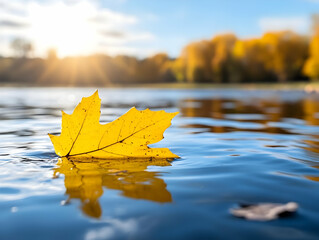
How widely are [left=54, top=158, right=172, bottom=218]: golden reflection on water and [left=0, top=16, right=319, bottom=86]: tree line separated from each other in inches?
1860

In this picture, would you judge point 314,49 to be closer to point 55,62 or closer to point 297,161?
point 297,161

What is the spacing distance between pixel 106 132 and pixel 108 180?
16.5 inches

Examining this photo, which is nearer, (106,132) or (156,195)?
(156,195)

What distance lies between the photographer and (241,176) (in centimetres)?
233

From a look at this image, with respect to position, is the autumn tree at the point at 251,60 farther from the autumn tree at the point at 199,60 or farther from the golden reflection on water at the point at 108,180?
the golden reflection on water at the point at 108,180

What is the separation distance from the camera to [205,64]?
233 ft

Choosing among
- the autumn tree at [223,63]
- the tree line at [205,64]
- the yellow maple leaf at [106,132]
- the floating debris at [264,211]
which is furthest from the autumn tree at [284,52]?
the floating debris at [264,211]

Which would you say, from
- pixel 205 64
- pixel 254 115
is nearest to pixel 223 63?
pixel 205 64

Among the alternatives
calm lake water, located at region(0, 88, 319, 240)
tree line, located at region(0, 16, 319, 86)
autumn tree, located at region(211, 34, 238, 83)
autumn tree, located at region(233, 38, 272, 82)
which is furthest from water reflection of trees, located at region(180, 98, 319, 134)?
autumn tree, located at region(211, 34, 238, 83)

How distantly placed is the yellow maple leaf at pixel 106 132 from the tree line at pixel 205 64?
155 feet

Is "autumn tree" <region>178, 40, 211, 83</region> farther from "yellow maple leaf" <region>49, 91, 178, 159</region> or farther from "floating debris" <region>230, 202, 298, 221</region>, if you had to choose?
"floating debris" <region>230, 202, 298, 221</region>

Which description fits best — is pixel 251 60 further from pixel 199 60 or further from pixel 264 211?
pixel 264 211

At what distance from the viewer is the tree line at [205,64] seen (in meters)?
58.4

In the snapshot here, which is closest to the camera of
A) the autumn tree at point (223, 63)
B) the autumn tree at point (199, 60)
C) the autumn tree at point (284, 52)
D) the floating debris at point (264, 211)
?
the floating debris at point (264, 211)
